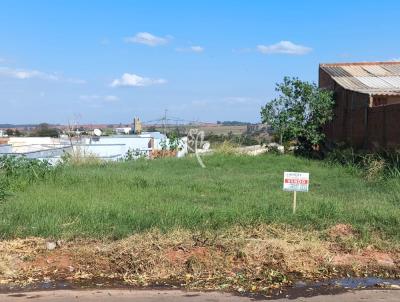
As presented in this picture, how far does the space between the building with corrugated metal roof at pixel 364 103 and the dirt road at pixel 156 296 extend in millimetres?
11291

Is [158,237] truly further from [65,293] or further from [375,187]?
[375,187]

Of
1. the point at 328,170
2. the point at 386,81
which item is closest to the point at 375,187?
the point at 328,170

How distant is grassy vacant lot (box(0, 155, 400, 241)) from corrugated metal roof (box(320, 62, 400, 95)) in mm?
8875

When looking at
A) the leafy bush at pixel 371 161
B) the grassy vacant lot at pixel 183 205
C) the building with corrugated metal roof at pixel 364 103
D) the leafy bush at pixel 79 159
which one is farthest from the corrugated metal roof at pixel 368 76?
the leafy bush at pixel 79 159

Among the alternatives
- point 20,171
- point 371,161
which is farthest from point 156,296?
point 371,161

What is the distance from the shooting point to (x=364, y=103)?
20562mm

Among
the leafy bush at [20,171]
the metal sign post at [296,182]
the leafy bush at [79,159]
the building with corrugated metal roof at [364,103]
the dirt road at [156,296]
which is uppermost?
the building with corrugated metal roof at [364,103]

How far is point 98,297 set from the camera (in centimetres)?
565

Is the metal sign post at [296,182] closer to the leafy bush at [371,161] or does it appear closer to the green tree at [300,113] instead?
the leafy bush at [371,161]

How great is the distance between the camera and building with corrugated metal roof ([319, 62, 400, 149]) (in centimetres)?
1747

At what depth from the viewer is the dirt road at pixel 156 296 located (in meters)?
5.59

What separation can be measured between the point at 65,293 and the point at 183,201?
5024mm

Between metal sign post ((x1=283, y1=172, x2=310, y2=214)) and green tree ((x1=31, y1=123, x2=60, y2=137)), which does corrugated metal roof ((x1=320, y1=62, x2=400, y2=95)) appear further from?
green tree ((x1=31, y1=123, x2=60, y2=137))

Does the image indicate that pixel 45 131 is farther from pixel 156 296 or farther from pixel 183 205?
pixel 156 296
